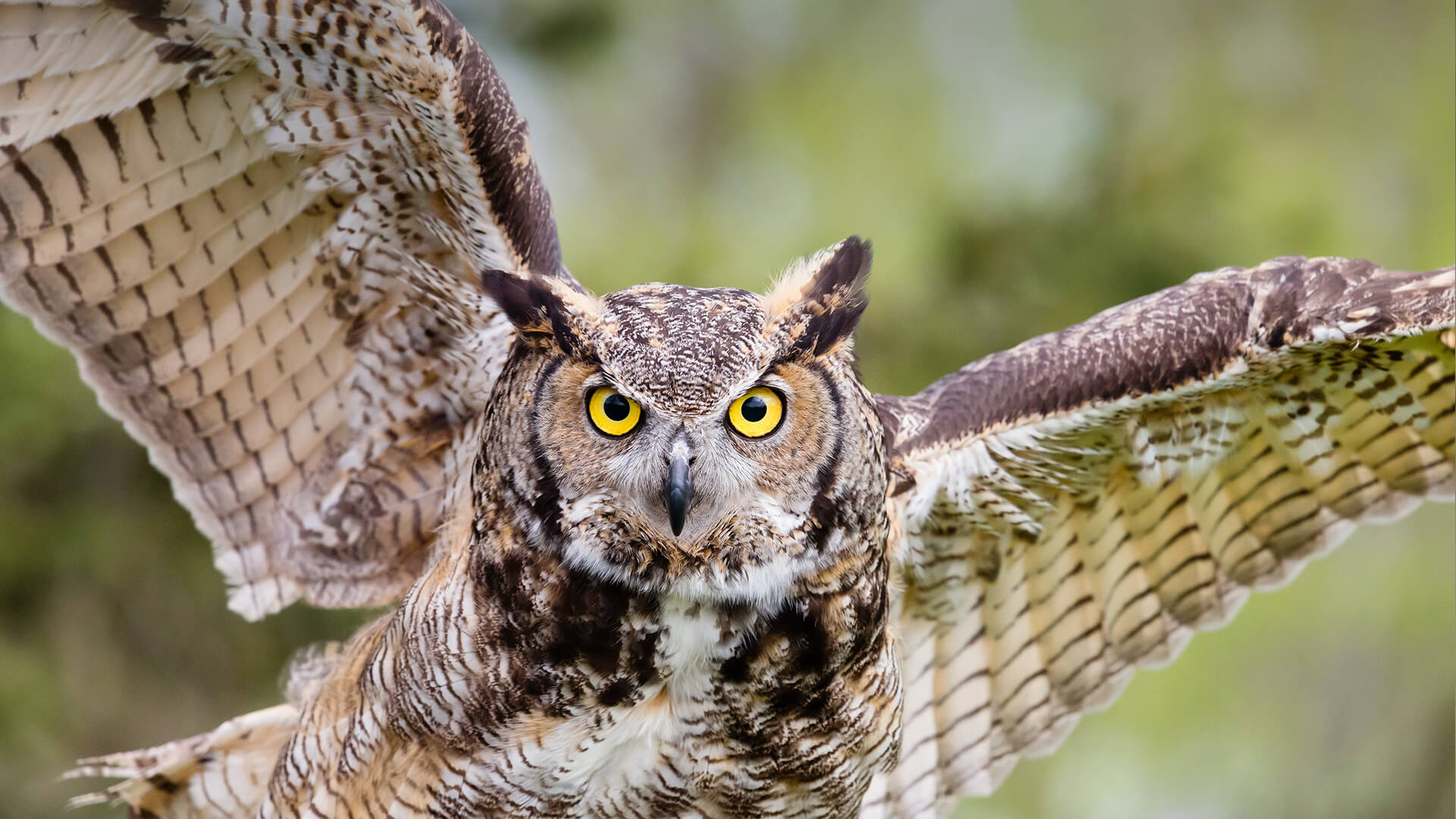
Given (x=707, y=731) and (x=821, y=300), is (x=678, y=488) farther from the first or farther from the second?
(x=707, y=731)

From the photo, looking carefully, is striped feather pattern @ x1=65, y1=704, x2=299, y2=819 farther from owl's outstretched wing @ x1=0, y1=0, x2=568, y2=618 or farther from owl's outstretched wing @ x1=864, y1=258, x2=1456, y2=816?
owl's outstretched wing @ x1=864, y1=258, x2=1456, y2=816

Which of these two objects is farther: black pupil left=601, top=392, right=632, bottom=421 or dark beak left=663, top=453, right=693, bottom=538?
black pupil left=601, top=392, right=632, bottom=421

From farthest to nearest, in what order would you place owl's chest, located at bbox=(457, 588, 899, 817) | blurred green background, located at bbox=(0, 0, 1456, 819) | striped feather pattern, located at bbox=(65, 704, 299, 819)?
blurred green background, located at bbox=(0, 0, 1456, 819) < striped feather pattern, located at bbox=(65, 704, 299, 819) < owl's chest, located at bbox=(457, 588, 899, 817)

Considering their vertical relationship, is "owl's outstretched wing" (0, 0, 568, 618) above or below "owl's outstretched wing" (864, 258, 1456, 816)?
below

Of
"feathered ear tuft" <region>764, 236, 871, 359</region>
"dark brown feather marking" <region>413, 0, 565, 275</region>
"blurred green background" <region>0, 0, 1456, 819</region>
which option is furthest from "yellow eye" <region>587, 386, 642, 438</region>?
"blurred green background" <region>0, 0, 1456, 819</region>

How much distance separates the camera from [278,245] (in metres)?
2.72

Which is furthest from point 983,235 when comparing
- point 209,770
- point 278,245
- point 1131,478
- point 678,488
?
point 209,770

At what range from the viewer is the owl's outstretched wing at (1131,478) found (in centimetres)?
278

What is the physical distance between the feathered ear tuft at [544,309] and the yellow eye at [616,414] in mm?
93

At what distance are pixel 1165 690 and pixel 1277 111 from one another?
2512 mm

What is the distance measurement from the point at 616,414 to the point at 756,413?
0.77 feet

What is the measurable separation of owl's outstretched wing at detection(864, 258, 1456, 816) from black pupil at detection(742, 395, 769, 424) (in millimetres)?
719

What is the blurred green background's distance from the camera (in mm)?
4434

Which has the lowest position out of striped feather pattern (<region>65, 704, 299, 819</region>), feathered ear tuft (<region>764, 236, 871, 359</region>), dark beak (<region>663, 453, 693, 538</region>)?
striped feather pattern (<region>65, 704, 299, 819</region>)
